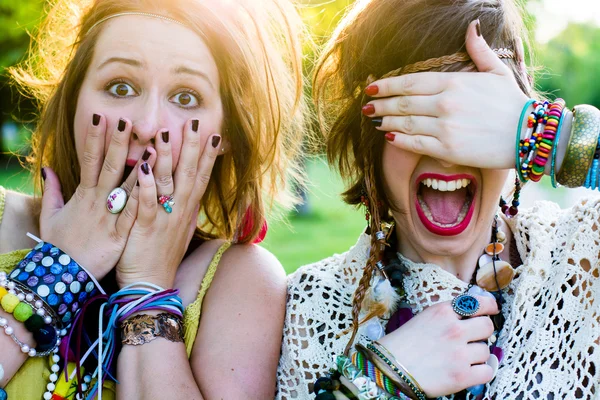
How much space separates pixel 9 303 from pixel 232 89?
1.03 metres

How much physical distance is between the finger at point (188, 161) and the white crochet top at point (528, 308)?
55 centimetres

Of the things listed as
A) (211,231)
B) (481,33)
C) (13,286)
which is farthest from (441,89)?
(13,286)

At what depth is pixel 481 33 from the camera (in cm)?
224

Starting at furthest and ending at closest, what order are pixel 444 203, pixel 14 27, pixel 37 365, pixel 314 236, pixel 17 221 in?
pixel 314 236 < pixel 14 27 < pixel 17 221 < pixel 444 203 < pixel 37 365

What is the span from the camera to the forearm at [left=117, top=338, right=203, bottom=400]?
2.16 metres

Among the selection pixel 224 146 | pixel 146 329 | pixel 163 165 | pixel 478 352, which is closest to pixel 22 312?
pixel 146 329

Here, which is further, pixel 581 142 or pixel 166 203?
pixel 166 203

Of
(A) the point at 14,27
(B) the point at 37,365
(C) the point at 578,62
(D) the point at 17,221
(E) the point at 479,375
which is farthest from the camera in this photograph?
(C) the point at 578,62

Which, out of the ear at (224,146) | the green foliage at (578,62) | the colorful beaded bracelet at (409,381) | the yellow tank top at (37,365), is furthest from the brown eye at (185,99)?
the green foliage at (578,62)

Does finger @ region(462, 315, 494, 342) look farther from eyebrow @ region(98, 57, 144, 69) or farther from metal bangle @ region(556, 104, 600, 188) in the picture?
eyebrow @ region(98, 57, 144, 69)

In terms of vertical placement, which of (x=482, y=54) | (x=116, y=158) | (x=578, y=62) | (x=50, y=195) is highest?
(x=482, y=54)

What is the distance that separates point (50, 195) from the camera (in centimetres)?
252

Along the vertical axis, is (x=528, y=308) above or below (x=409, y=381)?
above

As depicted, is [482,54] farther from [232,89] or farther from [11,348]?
[11,348]
